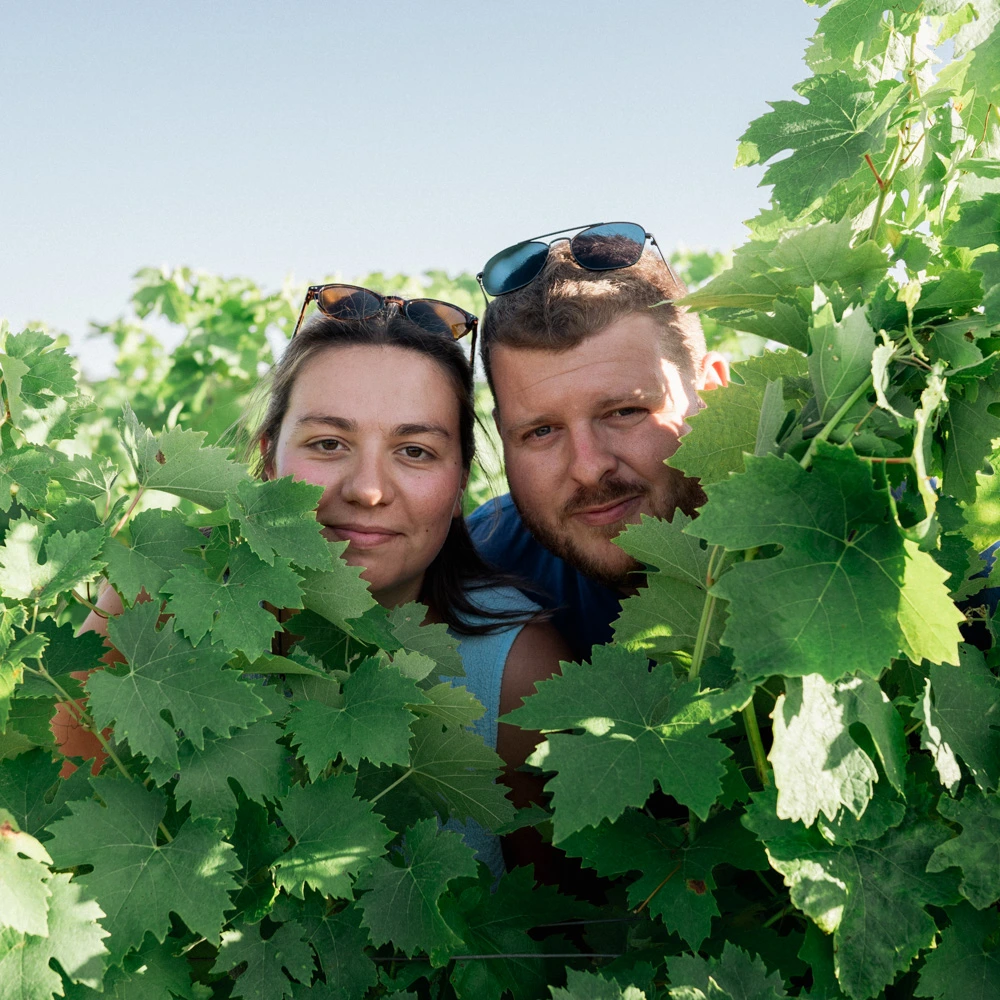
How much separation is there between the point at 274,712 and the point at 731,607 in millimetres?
620

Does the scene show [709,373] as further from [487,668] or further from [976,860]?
[976,860]

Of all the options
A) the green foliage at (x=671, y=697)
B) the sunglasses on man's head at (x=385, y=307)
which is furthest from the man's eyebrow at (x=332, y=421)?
the green foliage at (x=671, y=697)

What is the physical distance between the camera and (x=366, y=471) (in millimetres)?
2355

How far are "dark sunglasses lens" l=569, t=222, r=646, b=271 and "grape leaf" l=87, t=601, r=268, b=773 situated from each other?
5.78ft

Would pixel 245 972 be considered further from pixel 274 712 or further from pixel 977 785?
pixel 977 785

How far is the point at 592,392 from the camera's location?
247 cm

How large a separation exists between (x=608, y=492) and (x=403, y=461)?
50 cm

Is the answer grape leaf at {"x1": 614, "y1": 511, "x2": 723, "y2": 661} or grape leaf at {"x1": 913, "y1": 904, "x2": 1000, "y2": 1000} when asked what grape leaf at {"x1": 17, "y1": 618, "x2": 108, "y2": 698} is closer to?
grape leaf at {"x1": 614, "y1": 511, "x2": 723, "y2": 661}

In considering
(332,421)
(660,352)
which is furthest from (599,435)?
(332,421)

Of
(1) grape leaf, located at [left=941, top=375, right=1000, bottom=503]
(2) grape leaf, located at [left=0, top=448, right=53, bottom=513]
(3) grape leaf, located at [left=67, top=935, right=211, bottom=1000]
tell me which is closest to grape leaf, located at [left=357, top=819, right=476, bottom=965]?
(3) grape leaf, located at [left=67, top=935, right=211, bottom=1000]

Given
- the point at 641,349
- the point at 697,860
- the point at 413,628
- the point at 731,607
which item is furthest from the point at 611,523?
the point at 731,607

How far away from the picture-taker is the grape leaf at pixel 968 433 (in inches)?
48.2

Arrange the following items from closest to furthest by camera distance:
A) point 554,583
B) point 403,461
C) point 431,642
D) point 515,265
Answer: point 431,642
point 403,461
point 515,265
point 554,583

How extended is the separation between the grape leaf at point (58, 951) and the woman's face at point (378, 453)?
1283mm
